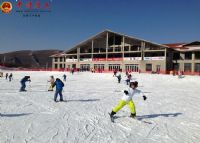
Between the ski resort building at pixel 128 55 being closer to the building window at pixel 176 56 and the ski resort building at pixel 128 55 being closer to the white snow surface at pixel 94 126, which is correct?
the building window at pixel 176 56

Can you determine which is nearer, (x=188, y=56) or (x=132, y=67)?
(x=188, y=56)

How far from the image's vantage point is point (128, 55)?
5169 cm

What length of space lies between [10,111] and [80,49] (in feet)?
164

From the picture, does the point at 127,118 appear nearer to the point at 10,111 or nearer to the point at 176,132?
the point at 176,132

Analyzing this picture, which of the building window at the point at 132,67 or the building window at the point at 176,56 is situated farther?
the building window at the point at 132,67

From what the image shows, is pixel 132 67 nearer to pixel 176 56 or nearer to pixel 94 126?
pixel 176 56

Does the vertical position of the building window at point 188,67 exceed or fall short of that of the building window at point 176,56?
it falls short

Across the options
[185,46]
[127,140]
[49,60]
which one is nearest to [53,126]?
[127,140]

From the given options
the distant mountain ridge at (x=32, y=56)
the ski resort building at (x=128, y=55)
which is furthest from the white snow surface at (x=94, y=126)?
the distant mountain ridge at (x=32, y=56)

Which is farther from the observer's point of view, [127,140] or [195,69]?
[195,69]

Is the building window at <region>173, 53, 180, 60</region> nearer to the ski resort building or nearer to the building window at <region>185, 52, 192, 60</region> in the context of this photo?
the ski resort building

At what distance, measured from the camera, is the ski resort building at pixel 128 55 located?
45.9 meters

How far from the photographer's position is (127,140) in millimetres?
6590

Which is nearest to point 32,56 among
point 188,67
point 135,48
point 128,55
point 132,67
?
point 128,55
